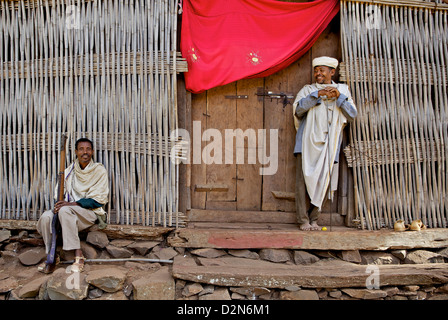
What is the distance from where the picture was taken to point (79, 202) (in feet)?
13.6

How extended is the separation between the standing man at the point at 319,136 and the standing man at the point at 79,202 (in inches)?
82.7

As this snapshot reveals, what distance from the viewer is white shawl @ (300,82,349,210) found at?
4.45 m

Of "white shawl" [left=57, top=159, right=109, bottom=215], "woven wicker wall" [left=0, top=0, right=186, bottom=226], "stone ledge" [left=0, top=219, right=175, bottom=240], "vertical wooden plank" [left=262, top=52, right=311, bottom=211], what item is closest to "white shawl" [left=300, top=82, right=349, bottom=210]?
"vertical wooden plank" [left=262, top=52, right=311, bottom=211]

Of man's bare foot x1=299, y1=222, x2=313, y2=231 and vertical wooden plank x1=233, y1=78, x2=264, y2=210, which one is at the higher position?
vertical wooden plank x1=233, y1=78, x2=264, y2=210

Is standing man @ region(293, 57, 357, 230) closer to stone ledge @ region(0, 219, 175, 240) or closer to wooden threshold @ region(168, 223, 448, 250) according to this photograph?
wooden threshold @ region(168, 223, 448, 250)

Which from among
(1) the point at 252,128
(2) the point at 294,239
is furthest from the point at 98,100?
(2) the point at 294,239

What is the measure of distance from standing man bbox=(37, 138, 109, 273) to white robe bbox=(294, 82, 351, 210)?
2.15 m

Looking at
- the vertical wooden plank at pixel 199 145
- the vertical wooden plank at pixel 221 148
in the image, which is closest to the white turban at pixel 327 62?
the vertical wooden plank at pixel 221 148

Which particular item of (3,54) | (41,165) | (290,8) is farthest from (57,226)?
(290,8)

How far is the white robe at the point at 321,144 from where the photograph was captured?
→ 4.45 metres

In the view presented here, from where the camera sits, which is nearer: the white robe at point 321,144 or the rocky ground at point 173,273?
the rocky ground at point 173,273

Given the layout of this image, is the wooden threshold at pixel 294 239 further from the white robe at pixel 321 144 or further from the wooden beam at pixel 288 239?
the white robe at pixel 321 144

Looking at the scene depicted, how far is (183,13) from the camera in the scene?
15.1 ft

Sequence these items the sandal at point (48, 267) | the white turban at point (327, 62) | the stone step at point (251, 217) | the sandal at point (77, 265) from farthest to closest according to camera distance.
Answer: the stone step at point (251, 217), the white turban at point (327, 62), the sandal at point (48, 267), the sandal at point (77, 265)
